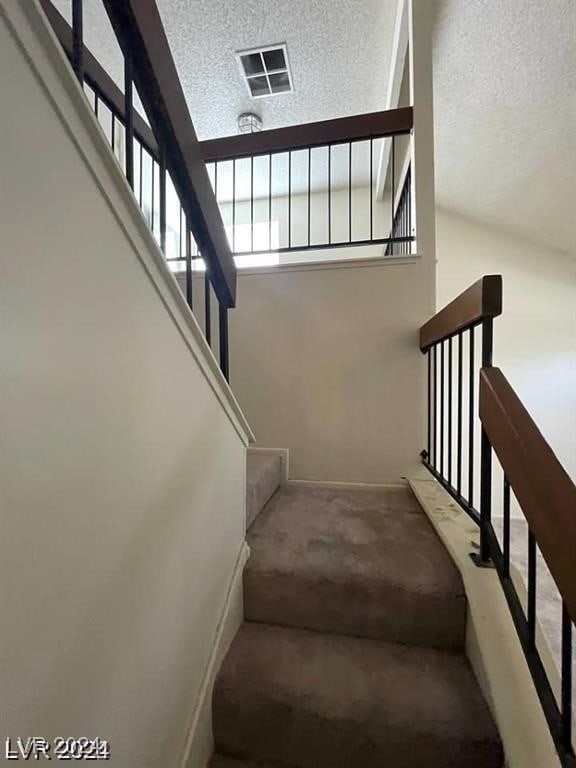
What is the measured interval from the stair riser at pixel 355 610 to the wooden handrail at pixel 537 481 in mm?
521

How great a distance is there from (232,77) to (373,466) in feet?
10.6

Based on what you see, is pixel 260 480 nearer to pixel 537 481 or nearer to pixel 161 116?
pixel 537 481

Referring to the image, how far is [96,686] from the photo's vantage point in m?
0.56

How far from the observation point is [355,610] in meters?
1.08

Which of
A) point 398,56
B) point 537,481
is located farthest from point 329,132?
point 537,481

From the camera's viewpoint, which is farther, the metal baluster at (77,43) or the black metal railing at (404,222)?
the black metal railing at (404,222)

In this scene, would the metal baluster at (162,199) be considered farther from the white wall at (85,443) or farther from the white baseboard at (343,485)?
the white baseboard at (343,485)

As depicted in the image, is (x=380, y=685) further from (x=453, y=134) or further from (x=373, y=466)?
(x=453, y=134)

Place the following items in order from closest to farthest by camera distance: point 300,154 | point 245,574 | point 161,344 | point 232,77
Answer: point 161,344 < point 245,574 < point 232,77 < point 300,154

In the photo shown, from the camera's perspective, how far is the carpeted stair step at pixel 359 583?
103cm

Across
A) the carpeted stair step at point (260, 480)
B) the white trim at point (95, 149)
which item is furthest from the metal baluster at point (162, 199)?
the carpeted stair step at point (260, 480)

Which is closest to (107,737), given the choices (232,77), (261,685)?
(261,685)

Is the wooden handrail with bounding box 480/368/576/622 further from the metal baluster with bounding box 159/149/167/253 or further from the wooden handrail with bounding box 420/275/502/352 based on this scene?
the metal baluster with bounding box 159/149/167/253

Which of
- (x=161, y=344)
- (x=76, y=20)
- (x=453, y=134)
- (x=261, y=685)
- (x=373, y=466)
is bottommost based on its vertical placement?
(x=261, y=685)
